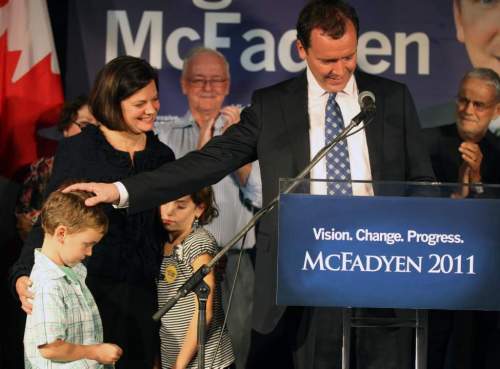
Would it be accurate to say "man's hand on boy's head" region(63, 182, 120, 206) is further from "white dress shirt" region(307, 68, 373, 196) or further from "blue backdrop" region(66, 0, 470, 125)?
"blue backdrop" region(66, 0, 470, 125)

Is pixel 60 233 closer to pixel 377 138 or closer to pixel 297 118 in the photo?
pixel 297 118

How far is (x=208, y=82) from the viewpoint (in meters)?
5.69

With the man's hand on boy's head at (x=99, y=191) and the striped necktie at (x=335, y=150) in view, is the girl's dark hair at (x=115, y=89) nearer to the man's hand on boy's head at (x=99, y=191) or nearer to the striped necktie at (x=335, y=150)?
the man's hand on boy's head at (x=99, y=191)

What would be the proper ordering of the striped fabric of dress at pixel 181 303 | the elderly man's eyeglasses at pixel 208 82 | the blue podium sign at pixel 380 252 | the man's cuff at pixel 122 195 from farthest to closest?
the elderly man's eyeglasses at pixel 208 82 → the striped fabric of dress at pixel 181 303 → the man's cuff at pixel 122 195 → the blue podium sign at pixel 380 252

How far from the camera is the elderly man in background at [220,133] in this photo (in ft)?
18.5

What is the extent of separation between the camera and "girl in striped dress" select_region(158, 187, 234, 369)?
4082mm

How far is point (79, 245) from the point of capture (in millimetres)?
3395

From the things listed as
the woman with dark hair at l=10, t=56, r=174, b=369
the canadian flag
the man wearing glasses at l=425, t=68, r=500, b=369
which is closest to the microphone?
the woman with dark hair at l=10, t=56, r=174, b=369

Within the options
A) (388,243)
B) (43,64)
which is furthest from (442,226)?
(43,64)

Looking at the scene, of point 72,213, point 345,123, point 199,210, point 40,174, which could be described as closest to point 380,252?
point 345,123

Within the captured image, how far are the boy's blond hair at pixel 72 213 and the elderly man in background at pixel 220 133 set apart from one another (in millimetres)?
2259

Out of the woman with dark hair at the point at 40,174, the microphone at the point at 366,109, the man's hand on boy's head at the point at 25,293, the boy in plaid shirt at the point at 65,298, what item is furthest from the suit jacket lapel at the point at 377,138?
the woman with dark hair at the point at 40,174

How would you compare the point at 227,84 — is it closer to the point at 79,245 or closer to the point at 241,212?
the point at 241,212

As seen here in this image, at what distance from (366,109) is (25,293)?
1448 mm
